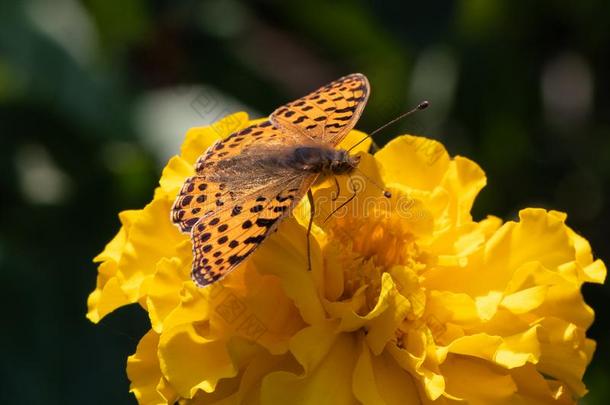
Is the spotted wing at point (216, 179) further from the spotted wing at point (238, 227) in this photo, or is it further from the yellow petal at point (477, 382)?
the yellow petal at point (477, 382)

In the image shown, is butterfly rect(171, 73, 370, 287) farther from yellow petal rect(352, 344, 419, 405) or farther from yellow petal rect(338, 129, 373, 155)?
yellow petal rect(352, 344, 419, 405)

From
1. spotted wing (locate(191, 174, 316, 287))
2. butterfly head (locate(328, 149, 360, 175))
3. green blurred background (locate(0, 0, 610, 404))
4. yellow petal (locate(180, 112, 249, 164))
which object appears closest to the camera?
spotted wing (locate(191, 174, 316, 287))

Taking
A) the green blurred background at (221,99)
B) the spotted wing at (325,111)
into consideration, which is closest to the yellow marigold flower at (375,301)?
the spotted wing at (325,111)

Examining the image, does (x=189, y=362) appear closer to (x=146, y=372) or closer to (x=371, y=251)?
(x=146, y=372)

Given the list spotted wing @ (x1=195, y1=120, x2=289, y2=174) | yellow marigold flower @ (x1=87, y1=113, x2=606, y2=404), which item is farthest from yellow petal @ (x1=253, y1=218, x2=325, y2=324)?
spotted wing @ (x1=195, y1=120, x2=289, y2=174)

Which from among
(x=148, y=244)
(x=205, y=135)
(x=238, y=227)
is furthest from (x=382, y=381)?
(x=205, y=135)

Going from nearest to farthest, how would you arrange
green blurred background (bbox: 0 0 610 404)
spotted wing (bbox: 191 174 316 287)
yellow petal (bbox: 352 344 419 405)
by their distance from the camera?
spotted wing (bbox: 191 174 316 287) → yellow petal (bbox: 352 344 419 405) → green blurred background (bbox: 0 0 610 404)

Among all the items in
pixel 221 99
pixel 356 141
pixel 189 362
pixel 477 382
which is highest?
pixel 356 141
